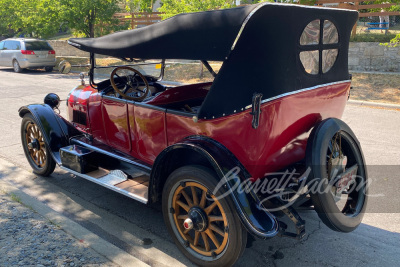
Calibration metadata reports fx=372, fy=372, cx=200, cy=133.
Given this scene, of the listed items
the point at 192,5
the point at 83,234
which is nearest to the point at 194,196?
the point at 83,234

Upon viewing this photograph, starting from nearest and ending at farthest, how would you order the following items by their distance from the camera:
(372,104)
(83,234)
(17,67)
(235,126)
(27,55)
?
1. (235,126)
2. (83,234)
3. (372,104)
4. (27,55)
5. (17,67)

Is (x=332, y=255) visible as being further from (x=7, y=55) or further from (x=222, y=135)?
(x=7, y=55)

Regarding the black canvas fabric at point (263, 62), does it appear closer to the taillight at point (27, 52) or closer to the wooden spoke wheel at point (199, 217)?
the wooden spoke wheel at point (199, 217)

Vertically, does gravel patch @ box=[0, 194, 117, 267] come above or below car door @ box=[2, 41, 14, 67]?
below

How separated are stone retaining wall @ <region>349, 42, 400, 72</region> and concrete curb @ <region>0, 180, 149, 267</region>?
1186 centimetres

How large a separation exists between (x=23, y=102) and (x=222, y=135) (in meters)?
8.28

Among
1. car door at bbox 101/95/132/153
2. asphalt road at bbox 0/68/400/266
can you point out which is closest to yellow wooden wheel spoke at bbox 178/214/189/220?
asphalt road at bbox 0/68/400/266

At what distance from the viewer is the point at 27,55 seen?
16.7 meters

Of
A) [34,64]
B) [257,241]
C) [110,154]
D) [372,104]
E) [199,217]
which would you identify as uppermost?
[34,64]

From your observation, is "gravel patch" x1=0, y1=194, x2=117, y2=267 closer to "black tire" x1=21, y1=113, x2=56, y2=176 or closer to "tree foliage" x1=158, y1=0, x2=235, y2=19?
"black tire" x1=21, y1=113, x2=56, y2=176

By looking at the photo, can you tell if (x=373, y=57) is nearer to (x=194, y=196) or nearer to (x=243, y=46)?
(x=243, y=46)

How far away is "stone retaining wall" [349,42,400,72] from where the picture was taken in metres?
12.2

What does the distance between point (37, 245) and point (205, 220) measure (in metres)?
1.49

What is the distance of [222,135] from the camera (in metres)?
3.01
